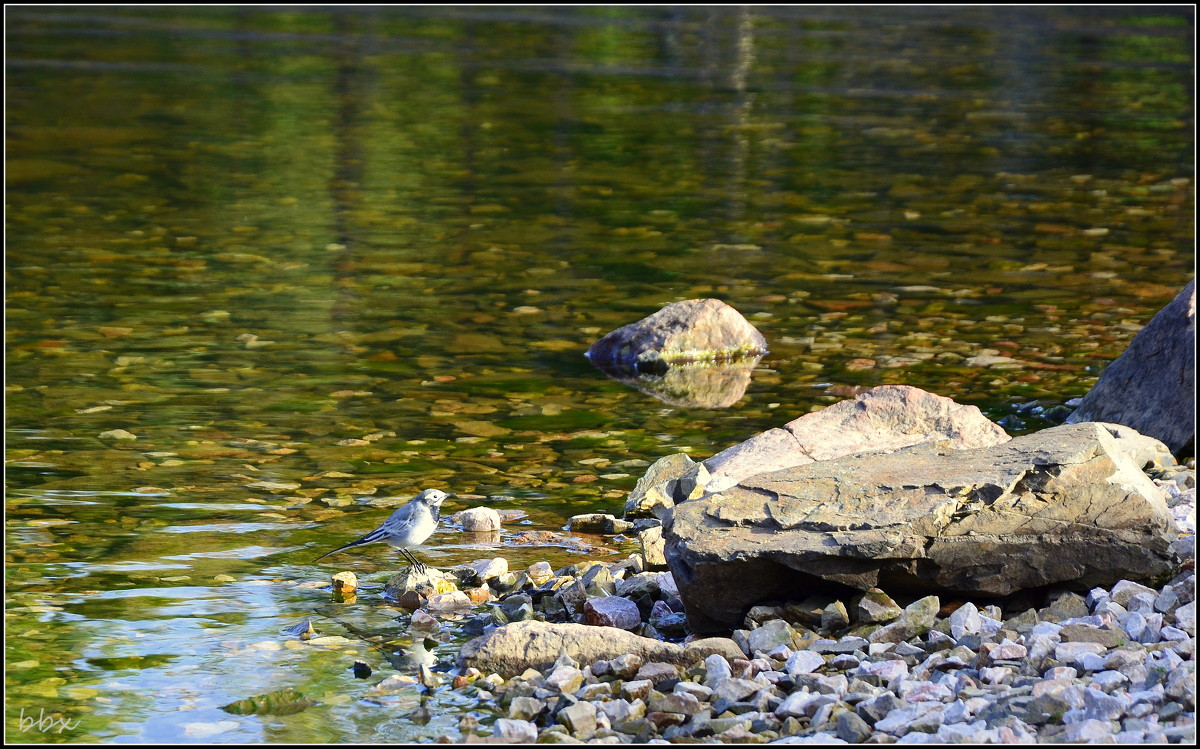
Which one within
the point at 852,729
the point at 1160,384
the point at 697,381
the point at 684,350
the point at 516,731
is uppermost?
the point at 1160,384

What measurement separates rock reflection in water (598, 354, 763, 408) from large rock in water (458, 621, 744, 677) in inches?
146

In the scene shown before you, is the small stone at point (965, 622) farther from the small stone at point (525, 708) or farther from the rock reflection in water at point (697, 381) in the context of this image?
the rock reflection in water at point (697, 381)

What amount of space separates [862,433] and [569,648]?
2473 millimetres

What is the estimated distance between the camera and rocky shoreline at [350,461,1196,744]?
15.2ft

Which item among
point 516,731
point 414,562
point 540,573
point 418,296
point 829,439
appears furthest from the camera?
point 418,296

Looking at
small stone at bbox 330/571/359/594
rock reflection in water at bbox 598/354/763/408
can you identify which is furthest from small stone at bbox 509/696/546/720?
rock reflection in water at bbox 598/354/763/408

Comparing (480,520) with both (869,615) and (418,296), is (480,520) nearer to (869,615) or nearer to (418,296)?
(869,615)

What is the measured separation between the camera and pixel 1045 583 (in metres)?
5.50

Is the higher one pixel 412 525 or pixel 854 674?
pixel 412 525

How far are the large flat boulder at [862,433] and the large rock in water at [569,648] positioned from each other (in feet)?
5.63

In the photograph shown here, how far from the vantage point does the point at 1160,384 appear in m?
7.88

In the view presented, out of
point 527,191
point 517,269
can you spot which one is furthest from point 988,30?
point 517,269

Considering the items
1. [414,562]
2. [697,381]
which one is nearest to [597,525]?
[414,562]

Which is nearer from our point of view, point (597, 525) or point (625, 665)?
point (625, 665)
